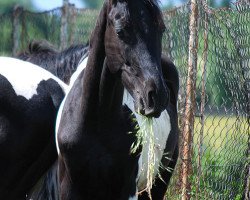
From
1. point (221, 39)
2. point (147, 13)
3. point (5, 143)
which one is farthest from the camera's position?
point (221, 39)

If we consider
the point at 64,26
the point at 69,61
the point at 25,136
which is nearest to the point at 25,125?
the point at 25,136

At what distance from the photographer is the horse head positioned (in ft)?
14.8

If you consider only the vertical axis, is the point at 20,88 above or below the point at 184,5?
below

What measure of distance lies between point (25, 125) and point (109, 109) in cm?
82

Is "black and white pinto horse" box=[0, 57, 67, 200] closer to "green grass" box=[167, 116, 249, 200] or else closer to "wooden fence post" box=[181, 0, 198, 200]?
"wooden fence post" box=[181, 0, 198, 200]

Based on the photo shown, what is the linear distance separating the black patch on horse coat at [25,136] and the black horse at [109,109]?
1.14 ft

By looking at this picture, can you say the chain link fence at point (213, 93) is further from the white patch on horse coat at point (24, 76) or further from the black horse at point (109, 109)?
the black horse at point (109, 109)

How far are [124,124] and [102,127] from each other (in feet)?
0.48

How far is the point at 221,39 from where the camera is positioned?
725 centimetres

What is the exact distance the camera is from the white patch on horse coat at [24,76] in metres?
5.73

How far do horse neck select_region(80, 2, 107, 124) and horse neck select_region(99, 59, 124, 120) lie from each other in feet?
0.12

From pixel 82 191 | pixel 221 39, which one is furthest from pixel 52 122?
pixel 221 39

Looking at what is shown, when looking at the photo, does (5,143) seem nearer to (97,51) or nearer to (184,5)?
(97,51)

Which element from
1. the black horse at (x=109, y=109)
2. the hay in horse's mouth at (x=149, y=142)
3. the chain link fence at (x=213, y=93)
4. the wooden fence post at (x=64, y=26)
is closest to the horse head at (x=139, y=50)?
the black horse at (x=109, y=109)
